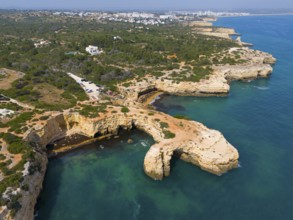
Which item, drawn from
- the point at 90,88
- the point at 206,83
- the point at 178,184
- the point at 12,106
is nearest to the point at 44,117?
the point at 12,106

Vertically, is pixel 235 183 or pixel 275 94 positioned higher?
pixel 235 183

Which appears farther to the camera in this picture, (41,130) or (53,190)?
(41,130)

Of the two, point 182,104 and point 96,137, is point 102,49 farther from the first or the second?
point 96,137

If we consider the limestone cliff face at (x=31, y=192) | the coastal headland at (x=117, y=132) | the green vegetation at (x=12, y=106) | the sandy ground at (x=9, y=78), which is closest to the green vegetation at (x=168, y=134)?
the coastal headland at (x=117, y=132)

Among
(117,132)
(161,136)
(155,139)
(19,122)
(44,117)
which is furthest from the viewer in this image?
(117,132)

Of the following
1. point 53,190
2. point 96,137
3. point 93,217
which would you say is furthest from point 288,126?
point 53,190

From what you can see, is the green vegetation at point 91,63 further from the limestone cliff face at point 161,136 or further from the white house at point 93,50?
the limestone cliff face at point 161,136

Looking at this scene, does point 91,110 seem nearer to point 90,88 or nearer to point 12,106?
point 12,106
